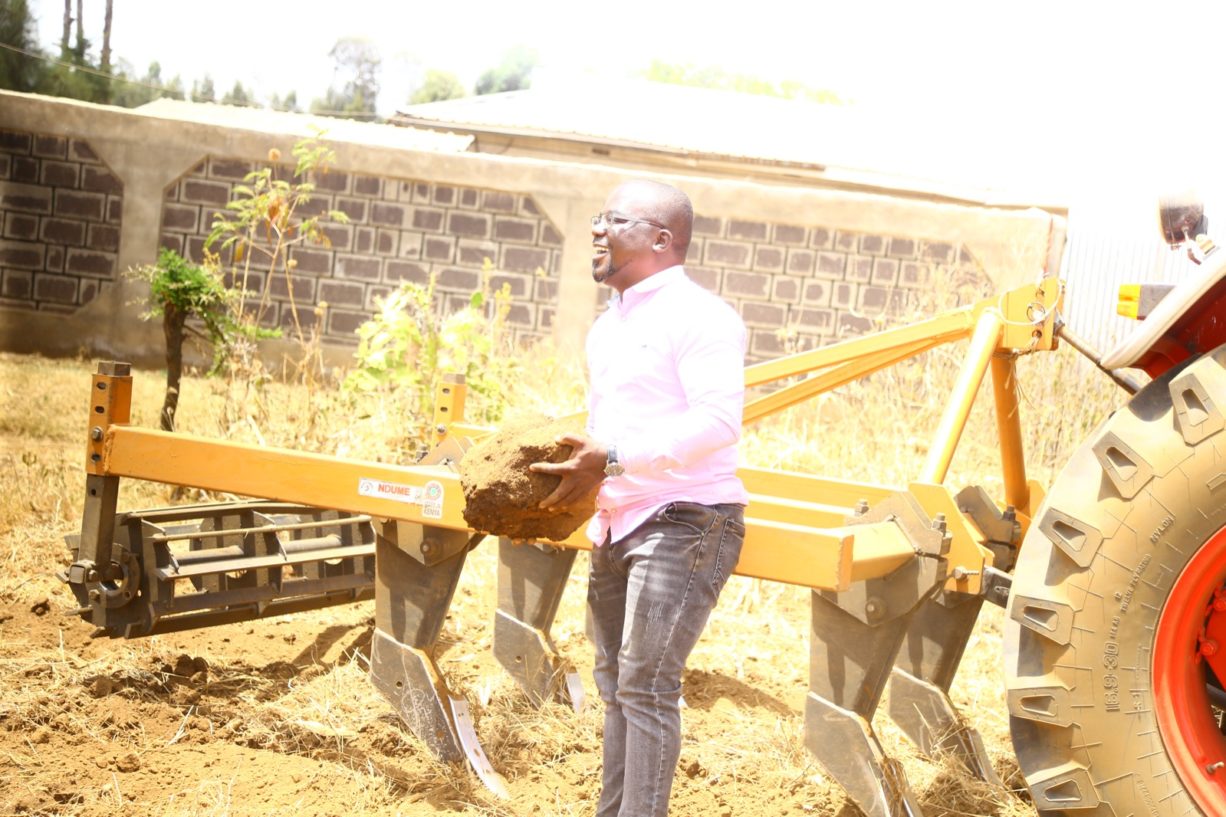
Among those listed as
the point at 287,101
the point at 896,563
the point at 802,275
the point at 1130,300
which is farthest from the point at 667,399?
the point at 287,101

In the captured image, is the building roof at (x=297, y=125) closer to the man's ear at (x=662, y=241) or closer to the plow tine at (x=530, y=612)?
the plow tine at (x=530, y=612)

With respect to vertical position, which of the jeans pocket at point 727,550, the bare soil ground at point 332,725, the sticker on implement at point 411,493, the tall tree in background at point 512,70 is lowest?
the bare soil ground at point 332,725

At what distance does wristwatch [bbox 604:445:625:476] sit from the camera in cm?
271

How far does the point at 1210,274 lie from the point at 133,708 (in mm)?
3524

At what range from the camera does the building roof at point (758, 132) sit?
1656 cm

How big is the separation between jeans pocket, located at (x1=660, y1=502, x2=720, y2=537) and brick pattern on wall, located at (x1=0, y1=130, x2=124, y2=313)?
8.28 m

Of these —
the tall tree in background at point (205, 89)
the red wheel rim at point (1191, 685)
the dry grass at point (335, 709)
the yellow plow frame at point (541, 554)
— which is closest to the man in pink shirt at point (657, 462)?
the yellow plow frame at point (541, 554)

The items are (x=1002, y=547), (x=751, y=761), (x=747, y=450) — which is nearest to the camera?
(x=751, y=761)

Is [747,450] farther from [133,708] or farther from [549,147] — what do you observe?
[549,147]

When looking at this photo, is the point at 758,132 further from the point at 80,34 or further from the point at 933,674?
the point at 933,674

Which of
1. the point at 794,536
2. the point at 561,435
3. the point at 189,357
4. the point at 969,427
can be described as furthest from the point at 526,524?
the point at 189,357

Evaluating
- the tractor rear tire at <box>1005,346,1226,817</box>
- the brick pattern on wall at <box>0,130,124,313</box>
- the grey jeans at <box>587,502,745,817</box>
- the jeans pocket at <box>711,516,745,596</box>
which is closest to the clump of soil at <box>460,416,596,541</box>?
the grey jeans at <box>587,502,745,817</box>

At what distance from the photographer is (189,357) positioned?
9.83 metres

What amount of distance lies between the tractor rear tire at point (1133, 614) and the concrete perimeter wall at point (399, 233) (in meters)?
6.34
